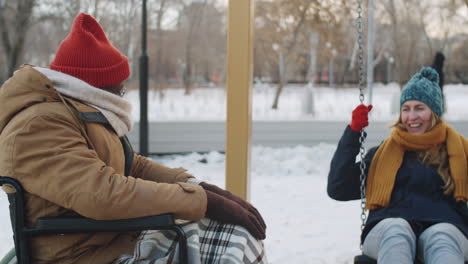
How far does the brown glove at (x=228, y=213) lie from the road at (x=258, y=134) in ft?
24.8

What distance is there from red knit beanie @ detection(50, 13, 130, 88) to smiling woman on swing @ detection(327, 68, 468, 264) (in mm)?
1200

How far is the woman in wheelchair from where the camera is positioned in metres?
1.42

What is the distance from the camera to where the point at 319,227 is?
14.5ft

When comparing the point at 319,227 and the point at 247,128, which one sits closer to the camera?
the point at 247,128

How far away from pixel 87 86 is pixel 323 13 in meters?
10.9

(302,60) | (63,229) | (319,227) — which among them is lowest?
(319,227)

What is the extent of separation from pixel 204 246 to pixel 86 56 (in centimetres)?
72

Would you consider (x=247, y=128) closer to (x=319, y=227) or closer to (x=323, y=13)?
(x=319, y=227)

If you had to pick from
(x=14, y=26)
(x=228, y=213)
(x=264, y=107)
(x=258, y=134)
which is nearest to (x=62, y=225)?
(x=228, y=213)

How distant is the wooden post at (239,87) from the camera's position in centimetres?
281

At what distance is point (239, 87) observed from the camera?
9.39ft

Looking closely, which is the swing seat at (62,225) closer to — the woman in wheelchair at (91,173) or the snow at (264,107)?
the woman in wheelchair at (91,173)

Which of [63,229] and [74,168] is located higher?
[74,168]

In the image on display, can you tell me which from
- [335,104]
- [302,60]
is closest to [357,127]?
[302,60]
